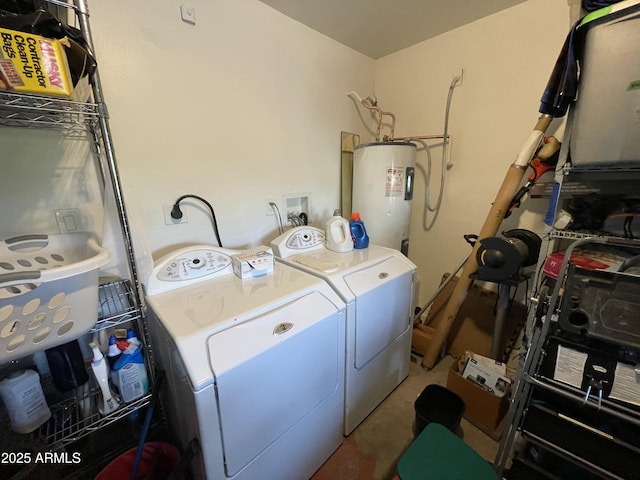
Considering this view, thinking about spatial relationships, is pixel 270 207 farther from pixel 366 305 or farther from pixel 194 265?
pixel 366 305

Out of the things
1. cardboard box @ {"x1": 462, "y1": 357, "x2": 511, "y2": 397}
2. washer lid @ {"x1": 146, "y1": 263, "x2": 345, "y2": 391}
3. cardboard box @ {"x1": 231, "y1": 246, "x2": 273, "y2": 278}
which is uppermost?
cardboard box @ {"x1": 231, "y1": 246, "x2": 273, "y2": 278}

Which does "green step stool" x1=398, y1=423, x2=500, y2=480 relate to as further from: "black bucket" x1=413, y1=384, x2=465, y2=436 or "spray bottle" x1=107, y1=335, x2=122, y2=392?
"spray bottle" x1=107, y1=335, x2=122, y2=392

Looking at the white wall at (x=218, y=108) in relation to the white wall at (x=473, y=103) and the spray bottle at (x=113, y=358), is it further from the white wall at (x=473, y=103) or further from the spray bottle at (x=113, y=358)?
the white wall at (x=473, y=103)

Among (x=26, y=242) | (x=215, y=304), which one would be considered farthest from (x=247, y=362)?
(x=26, y=242)

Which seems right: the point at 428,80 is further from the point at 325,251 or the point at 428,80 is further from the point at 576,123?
the point at 325,251

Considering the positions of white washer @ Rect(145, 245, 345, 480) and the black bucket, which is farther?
the black bucket

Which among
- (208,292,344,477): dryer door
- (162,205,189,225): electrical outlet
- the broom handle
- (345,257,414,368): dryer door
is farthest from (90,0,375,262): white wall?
the broom handle

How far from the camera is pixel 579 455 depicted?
37.9 inches

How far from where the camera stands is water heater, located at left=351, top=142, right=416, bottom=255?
189 cm

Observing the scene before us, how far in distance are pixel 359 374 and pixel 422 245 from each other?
1.43 m

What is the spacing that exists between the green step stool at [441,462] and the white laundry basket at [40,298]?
126 centimetres

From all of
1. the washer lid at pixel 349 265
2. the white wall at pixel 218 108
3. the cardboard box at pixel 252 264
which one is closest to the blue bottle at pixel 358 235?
the washer lid at pixel 349 265

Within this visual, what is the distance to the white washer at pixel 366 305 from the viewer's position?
131 cm

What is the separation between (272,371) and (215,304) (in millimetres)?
357
